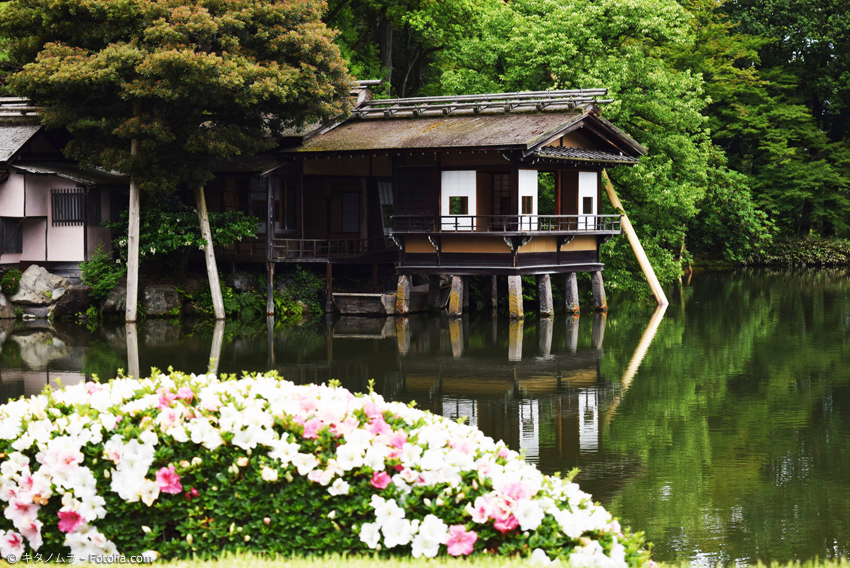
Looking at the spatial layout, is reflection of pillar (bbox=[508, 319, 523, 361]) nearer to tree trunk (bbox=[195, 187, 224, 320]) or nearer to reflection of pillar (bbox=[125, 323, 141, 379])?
reflection of pillar (bbox=[125, 323, 141, 379])

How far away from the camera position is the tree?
26.9 m

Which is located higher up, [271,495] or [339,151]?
[339,151]

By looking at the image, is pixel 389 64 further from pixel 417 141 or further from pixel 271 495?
pixel 271 495

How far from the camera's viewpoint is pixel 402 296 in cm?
3130

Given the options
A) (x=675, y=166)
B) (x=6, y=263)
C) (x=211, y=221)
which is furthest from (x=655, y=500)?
(x=675, y=166)

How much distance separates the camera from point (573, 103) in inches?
1193

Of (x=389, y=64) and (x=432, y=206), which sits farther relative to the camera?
(x=389, y=64)

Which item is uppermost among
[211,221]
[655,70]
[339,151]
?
[655,70]

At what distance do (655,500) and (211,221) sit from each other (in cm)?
2277

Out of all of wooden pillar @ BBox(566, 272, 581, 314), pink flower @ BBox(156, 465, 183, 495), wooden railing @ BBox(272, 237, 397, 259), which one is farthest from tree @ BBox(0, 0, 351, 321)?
pink flower @ BBox(156, 465, 183, 495)

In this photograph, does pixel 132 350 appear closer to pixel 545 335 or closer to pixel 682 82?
pixel 545 335

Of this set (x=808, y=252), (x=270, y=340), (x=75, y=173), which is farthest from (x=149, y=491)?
(x=808, y=252)

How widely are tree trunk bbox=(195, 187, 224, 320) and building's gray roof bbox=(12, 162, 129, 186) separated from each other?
318 centimetres

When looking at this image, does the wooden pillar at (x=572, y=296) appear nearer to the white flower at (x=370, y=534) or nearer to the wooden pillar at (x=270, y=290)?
the wooden pillar at (x=270, y=290)
